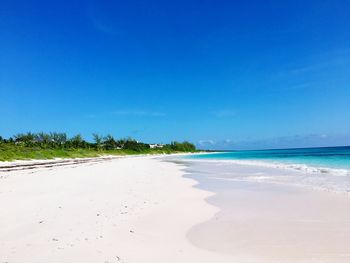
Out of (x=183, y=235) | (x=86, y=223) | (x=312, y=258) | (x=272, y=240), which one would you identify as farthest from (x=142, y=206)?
(x=312, y=258)

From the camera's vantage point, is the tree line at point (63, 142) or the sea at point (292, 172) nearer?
the sea at point (292, 172)

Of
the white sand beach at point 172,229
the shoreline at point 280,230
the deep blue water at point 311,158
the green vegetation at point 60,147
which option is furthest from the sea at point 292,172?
the green vegetation at point 60,147

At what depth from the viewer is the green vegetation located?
47719 mm

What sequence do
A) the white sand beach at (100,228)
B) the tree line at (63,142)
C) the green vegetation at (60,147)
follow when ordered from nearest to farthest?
the white sand beach at (100,228), the green vegetation at (60,147), the tree line at (63,142)

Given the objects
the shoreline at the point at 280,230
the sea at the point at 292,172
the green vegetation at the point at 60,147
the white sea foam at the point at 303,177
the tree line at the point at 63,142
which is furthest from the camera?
the tree line at the point at 63,142

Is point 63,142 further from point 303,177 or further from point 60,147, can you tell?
point 303,177

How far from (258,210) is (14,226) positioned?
5933 millimetres

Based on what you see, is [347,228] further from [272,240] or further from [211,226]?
[211,226]

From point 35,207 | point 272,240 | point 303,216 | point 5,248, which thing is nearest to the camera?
point 5,248

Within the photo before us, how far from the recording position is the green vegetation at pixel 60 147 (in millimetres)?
47719

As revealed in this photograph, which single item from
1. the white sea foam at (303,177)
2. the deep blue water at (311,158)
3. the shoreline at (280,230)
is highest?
the deep blue water at (311,158)

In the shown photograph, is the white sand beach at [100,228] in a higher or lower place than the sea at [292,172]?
lower

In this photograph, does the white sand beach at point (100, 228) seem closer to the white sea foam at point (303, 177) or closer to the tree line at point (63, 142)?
the white sea foam at point (303, 177)

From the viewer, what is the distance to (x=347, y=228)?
6180mm
